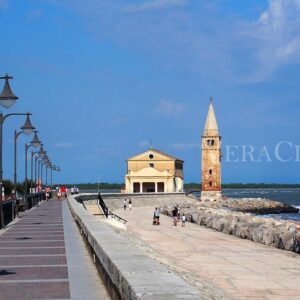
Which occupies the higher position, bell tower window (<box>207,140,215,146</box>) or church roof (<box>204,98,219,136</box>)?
church roof (<box>204,98,219,136</box>)

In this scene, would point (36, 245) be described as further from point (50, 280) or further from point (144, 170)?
point (144, 170)

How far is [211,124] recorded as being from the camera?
113062 millimetres

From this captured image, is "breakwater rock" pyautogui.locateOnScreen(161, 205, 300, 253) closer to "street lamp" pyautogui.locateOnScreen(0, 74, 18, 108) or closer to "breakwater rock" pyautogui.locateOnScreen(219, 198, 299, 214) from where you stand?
"street lamp" pyautogui.locateOnScreen(0, 74, 18, 108)

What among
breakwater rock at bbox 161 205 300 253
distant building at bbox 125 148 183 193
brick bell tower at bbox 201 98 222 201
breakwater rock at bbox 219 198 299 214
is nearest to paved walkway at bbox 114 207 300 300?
breakwater rock at bbox 161 205 300 253

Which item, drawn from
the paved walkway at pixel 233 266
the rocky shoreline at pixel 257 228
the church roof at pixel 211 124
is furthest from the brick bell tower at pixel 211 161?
the paved walkway at pixel 233 266

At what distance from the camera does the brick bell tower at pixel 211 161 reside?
11144 cm

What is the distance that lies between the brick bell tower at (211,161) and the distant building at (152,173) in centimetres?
514

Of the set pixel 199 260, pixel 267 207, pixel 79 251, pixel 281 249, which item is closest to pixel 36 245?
pixel 79 251

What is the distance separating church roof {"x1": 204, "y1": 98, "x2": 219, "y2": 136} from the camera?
11231cm

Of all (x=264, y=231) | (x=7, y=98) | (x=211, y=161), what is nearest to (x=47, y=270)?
(x=7, y=98)

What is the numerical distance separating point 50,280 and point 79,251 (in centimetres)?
434

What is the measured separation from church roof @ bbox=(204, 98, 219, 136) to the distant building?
7916 millimetres

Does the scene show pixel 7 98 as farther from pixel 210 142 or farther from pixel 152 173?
pixel 210 142

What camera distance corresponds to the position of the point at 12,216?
27.6 m
